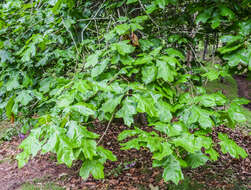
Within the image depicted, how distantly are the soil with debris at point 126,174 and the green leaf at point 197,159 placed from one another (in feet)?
7.82

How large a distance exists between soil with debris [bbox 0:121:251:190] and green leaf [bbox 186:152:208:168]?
2383 mm

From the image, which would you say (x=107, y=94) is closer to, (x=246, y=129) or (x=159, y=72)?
(x=159, y=72)

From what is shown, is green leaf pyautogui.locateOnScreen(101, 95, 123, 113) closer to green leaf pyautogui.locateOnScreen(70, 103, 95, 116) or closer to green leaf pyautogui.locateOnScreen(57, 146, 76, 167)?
green leaf pyautogui.locateOnScreen(70, 103, 95, 116)

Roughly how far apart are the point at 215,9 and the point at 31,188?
435cm

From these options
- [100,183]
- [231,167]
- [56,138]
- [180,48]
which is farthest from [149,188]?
[56,138]

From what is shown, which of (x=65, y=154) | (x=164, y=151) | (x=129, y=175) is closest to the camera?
(x=65, y=154)

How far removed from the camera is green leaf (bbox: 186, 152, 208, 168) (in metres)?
1.43

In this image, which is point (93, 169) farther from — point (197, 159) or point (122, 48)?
point (122, 48)

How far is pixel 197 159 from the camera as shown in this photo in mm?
1458

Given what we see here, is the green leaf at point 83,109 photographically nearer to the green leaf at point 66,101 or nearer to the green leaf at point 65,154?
the green leaf at point 66,101

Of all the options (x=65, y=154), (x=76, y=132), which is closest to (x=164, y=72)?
→ (x=76, y=132)

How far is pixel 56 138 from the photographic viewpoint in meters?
1.01

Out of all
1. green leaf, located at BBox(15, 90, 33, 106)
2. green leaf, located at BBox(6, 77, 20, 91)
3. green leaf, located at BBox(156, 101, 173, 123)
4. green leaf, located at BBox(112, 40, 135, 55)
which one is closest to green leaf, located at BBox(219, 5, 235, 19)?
green leaf, located at BBox(112, 40, 135, 55)

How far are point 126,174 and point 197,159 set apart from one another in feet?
9.41
